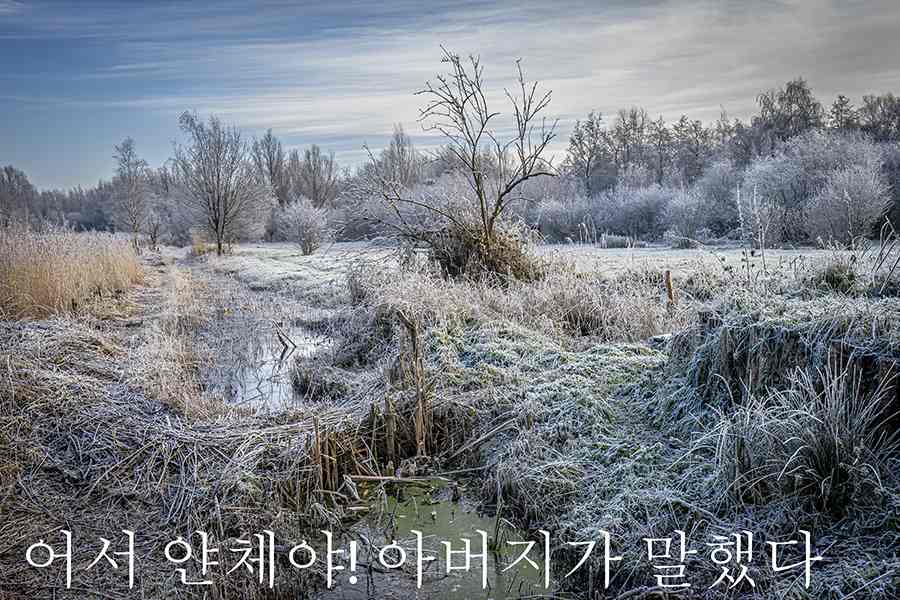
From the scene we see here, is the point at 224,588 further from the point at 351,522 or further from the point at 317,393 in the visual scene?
the point at 317,393

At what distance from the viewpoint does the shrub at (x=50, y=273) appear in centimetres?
984

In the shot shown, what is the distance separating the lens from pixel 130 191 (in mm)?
35344

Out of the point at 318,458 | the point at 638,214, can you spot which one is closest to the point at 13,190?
the point at 638,214

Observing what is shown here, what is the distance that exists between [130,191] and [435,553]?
36.6 meters

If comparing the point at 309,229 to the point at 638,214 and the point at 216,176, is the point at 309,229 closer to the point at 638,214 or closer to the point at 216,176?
the point at 216,176

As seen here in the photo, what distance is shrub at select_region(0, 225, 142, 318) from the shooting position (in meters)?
9.84

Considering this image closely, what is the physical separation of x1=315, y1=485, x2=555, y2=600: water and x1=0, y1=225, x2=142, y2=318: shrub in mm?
7351

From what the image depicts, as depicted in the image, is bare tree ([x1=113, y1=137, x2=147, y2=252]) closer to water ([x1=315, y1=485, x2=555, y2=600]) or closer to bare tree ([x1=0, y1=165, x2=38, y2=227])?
bare tree ([x1=0, y1=165, x2=38, y2=227])

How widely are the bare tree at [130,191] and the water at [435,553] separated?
33.7 meters

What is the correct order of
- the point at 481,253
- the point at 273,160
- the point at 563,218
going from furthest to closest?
the point at 273,160, the point at 563,218, the point at 481,253

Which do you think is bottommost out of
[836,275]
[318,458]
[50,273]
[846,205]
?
[318,458]

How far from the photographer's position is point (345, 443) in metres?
5.26

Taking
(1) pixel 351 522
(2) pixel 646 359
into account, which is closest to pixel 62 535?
(1) pixel 351 522

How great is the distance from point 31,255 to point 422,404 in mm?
9101
